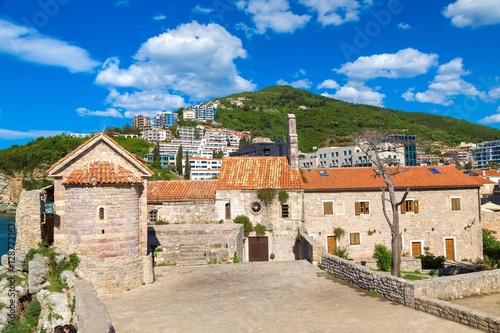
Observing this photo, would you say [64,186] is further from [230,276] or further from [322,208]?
[322,208]

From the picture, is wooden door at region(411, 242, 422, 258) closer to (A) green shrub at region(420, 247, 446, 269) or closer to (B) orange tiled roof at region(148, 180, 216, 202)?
(A) green shrub at region(420, 247, 446, 269)

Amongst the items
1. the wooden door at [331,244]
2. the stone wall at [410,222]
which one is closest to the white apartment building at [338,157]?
the stone wall at [410,222]

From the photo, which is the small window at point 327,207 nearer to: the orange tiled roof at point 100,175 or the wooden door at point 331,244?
the wooden door at point 331,244

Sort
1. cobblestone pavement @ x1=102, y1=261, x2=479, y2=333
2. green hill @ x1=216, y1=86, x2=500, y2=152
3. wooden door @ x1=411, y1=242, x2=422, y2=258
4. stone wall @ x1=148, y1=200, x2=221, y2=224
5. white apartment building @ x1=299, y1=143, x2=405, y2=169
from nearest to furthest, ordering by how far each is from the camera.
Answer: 1. cobblestone pavement @ x1=102, y1=261, x2=479, y2=333
2. stone wall @ x1=148, y1=200, x2=221, y2=224
3. wooden door @ x1=411, y1=242, x2=422, y2=258
4. white apartment building @ x1=299, y1=143, x2=405, y2=169
5. green hill @ x1=216, y1=86, x2=500, y2=152

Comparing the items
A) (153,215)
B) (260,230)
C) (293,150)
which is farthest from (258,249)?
(293,150)

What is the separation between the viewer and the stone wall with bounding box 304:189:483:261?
26828 millimetres

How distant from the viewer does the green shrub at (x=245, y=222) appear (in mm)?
25138

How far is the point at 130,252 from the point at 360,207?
18088mm

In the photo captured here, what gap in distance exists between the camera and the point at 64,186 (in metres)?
14.1

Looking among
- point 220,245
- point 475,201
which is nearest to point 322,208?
point 220,245

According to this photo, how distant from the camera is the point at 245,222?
25.3 m

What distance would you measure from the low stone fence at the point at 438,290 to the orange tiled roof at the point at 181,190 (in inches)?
585

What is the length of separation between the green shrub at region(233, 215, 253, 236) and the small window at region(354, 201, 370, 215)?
812 cm

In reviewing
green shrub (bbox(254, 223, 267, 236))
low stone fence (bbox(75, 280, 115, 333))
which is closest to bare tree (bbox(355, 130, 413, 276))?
green shrub (bbox(254, 223, 267, 236))
